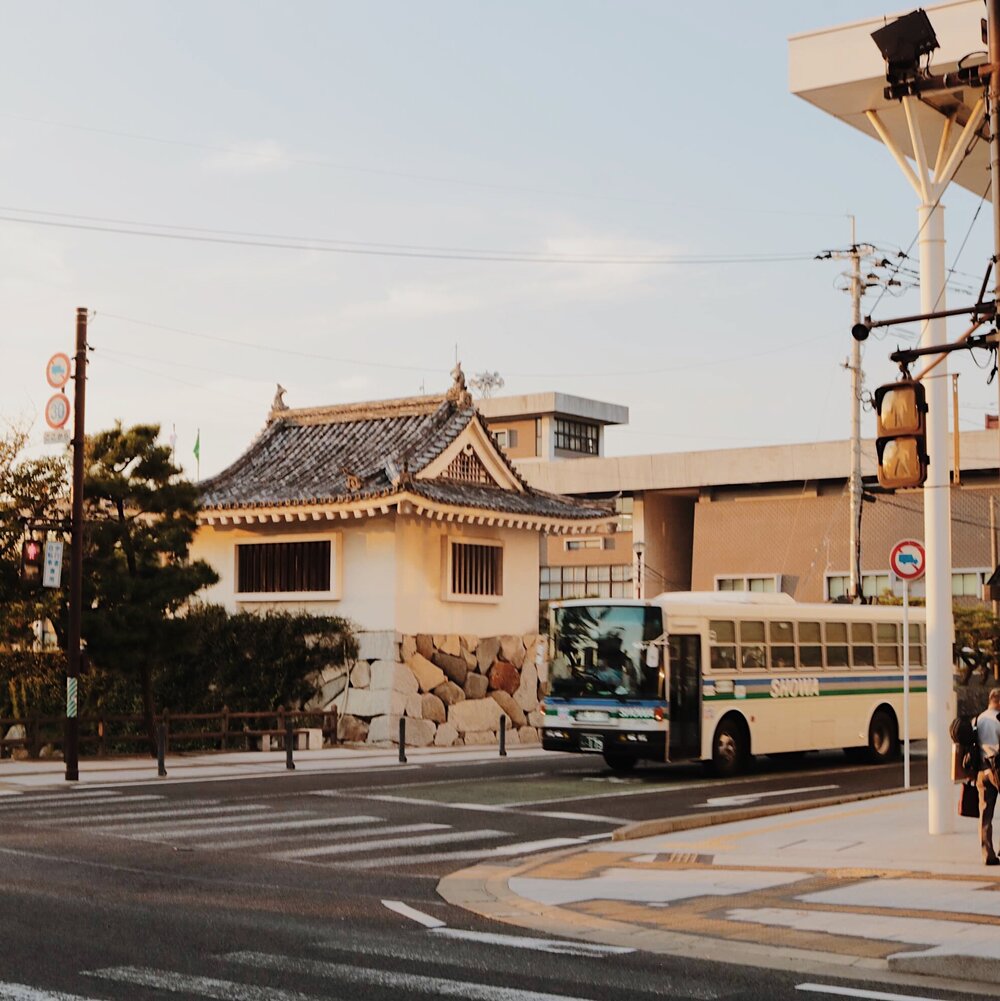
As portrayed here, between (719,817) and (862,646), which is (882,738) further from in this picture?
(719,817)

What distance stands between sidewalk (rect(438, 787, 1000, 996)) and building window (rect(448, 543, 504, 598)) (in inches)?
763

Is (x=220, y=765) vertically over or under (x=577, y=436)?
under

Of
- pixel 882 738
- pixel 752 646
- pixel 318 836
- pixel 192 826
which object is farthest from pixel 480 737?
pixel 318 836

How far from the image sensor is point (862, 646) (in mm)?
29547

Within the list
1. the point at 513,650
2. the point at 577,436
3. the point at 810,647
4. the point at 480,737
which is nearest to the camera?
the point at 810,647

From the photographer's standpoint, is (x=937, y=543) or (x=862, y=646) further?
(x=862, y=646)

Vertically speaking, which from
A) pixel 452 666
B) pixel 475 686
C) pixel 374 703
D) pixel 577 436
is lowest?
pixel 374 703

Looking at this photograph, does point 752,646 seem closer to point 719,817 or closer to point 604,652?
point 604,652

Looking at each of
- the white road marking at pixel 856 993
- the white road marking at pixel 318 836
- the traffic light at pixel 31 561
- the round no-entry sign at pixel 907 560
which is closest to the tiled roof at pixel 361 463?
the traffic light at pixel 31 561

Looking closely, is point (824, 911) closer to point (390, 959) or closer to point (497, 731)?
point (390, 959)

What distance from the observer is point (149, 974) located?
28.8 ft

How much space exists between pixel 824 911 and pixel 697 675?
13779 mm

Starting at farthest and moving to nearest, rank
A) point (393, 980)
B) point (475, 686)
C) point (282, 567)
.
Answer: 1. point (475, 686)
2. point (282, 567)
3. point (393, 980)

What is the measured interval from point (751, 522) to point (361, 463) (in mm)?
33306
